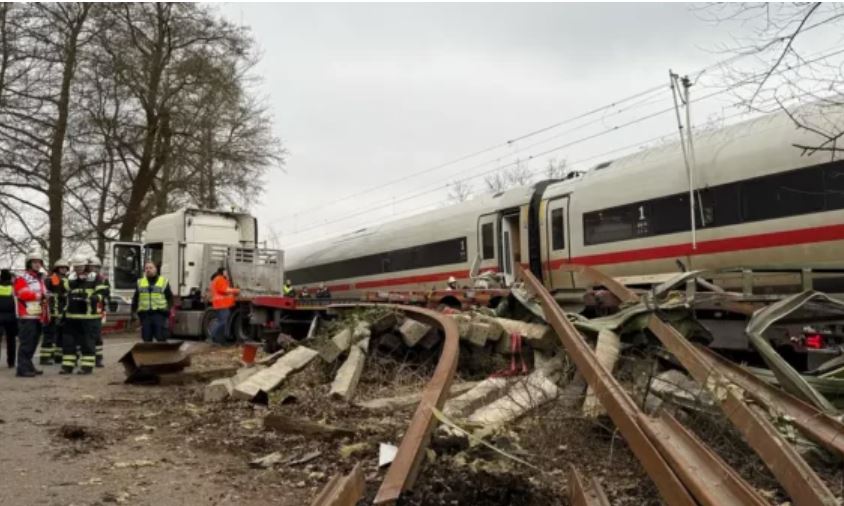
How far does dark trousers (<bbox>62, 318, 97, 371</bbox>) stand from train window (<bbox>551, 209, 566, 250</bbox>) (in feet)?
25.2

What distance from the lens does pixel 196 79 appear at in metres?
25.0

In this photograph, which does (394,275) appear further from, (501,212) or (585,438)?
(585,438)

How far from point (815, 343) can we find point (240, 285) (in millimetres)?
13284

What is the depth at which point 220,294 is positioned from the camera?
14.9 meters

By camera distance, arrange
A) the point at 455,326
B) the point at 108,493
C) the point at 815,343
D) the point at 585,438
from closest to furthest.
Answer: the point at 108,493 < the point at 585,438 < the point at 815,343 < the point at 455,326

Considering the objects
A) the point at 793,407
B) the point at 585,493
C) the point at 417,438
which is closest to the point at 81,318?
the point at 417,438

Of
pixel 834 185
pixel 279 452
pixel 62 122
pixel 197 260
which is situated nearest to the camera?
pixel 279 452

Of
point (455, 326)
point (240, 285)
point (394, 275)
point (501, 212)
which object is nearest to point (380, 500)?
point (455, 326)

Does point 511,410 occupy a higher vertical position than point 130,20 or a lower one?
lower

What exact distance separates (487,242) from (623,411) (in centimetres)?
1097

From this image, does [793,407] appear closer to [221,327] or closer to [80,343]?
[80,343]

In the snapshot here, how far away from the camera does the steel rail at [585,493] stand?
355cm

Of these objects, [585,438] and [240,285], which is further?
[240,285]

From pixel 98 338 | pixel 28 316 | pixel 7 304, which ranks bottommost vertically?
pixel 98 338
